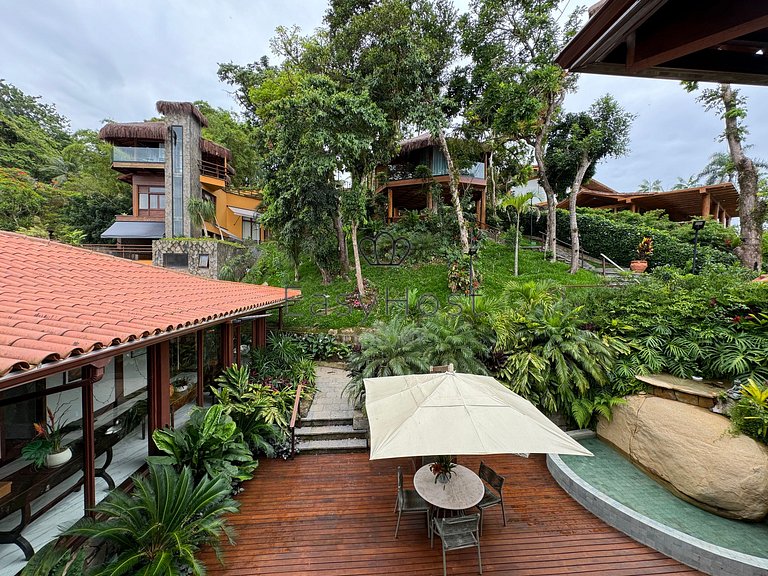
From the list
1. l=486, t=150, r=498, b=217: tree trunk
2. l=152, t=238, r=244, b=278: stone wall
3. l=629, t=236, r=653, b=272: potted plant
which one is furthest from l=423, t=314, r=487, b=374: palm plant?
l=486, t=150, r=498, b=217: tree trunk

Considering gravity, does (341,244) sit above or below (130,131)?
below

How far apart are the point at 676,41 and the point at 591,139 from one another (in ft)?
47.1

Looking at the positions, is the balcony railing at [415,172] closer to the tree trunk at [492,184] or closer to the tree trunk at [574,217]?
the tree trunk at [492,184]

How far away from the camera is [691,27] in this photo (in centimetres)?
236

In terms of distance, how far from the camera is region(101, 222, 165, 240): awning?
1859cm

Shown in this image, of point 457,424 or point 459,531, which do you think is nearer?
point 457,424

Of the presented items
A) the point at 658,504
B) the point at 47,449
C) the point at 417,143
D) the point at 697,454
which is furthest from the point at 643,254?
the point at 47,449

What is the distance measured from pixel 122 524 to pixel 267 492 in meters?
2.09

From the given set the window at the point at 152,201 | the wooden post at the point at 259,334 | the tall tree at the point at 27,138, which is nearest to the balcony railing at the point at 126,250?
the window at the point at 152,201

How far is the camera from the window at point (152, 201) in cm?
2022

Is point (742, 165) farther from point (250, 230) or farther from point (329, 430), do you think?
point (250, 230)

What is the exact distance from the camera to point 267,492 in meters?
4.91

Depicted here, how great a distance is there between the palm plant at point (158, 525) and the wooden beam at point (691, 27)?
248 inches

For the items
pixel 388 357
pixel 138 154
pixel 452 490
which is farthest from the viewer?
pixel 138 154
